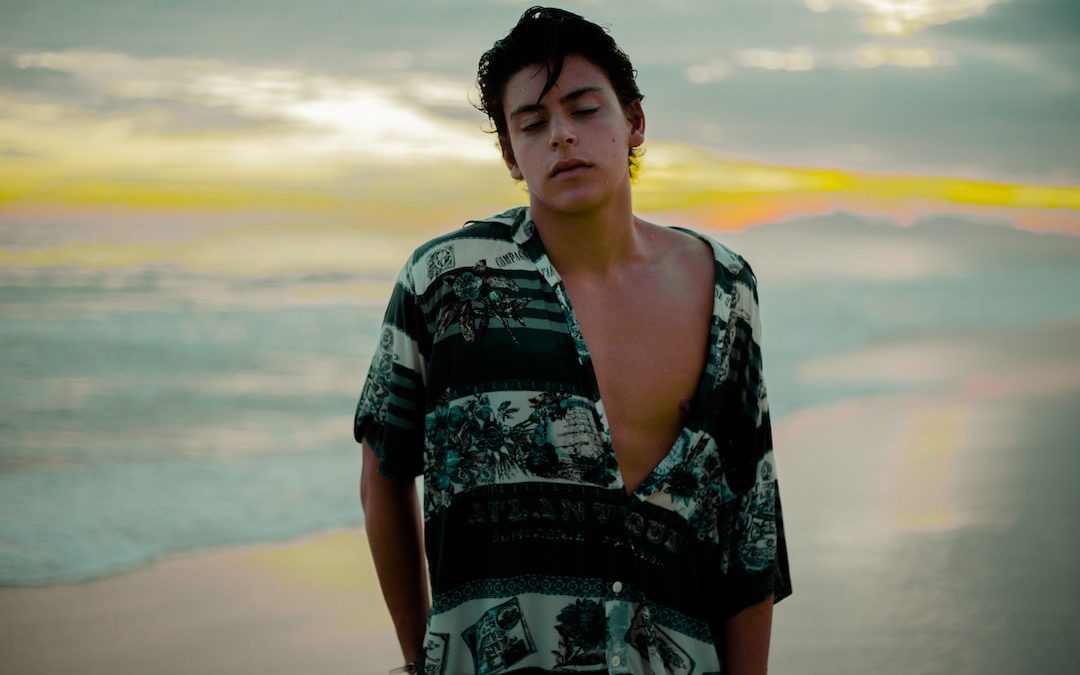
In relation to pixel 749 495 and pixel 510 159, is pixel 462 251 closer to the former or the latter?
pixel 510 159

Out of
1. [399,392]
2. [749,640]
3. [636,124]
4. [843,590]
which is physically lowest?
[749,640]

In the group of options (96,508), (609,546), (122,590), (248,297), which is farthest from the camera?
(248,297)

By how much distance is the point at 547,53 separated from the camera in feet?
6.94

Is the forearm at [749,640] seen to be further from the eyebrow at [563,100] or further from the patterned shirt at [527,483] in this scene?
the eyebrow at [563,100]

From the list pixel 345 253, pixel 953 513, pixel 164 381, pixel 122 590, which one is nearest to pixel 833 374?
pixel 953 513

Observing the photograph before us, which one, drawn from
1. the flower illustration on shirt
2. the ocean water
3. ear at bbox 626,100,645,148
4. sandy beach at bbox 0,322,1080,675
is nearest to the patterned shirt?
the flower illustration on shirt

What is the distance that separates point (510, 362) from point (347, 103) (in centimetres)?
1256

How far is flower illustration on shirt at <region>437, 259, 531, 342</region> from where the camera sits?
196 centimetres

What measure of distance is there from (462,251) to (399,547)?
56 centimetres

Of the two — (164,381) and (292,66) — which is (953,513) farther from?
(292,66)

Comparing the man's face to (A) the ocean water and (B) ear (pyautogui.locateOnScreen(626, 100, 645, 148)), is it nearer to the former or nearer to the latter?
(B) ear (pyautogui.locateOnScreen(626, 100, 645, 148))

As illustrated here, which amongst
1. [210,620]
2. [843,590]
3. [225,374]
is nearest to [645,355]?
[843,590]

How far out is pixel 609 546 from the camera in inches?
75.5

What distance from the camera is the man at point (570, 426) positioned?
1.92 metres
